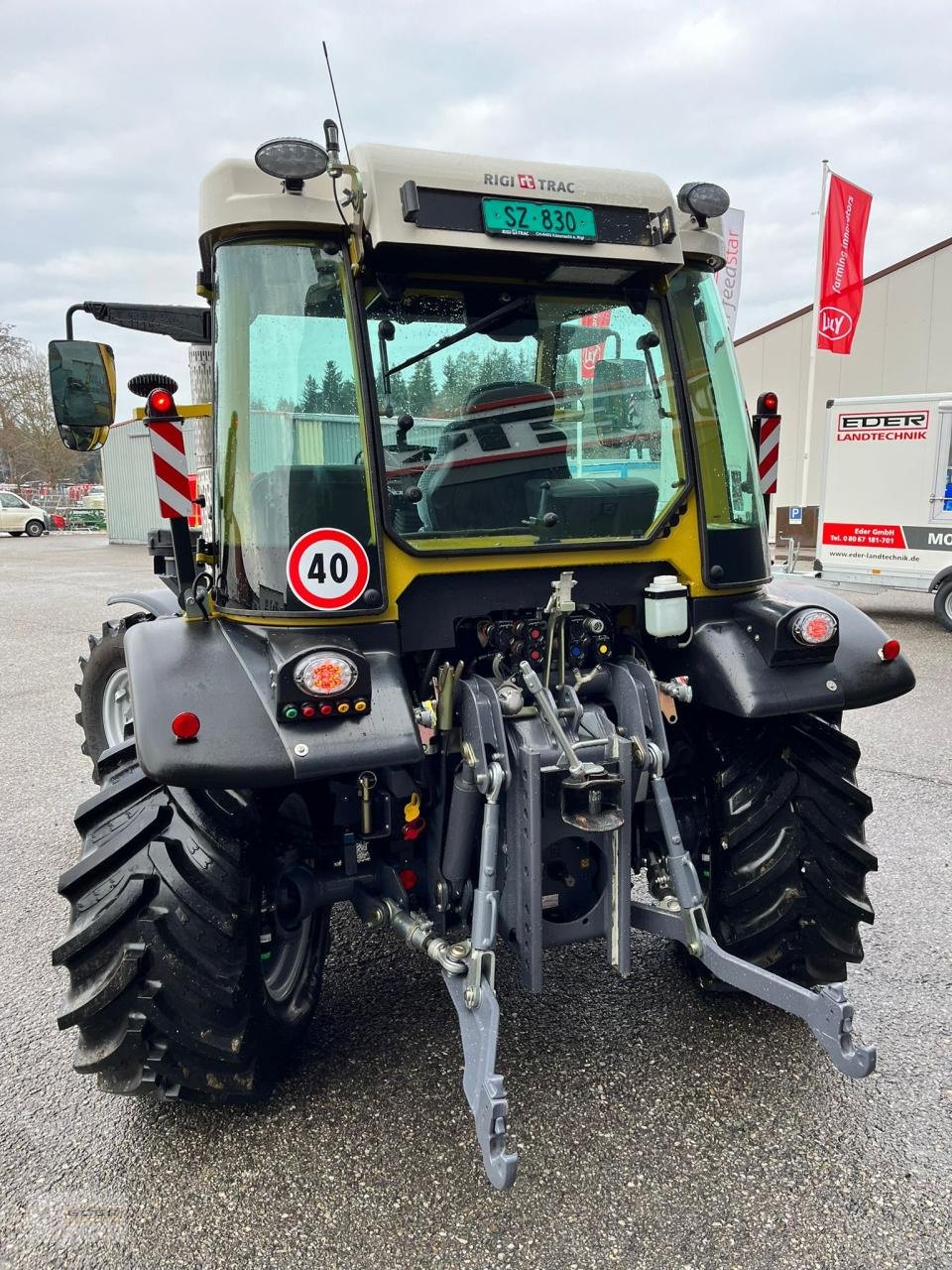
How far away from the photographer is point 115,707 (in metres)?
4.79

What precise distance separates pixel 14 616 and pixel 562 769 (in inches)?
468

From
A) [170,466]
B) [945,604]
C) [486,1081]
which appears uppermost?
[170,466]

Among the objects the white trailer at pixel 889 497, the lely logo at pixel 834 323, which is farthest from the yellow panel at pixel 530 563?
the lely logo at pixel 834 323

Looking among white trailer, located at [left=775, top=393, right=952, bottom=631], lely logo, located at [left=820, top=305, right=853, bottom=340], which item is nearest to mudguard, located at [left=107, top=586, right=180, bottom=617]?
white trailer, located at [left=775, top=393, right=952, bottom=631]

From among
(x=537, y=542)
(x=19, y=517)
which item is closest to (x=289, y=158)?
(x=537, y=542)

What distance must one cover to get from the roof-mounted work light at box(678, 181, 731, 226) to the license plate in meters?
0.39

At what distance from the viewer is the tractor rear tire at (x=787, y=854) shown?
275cm

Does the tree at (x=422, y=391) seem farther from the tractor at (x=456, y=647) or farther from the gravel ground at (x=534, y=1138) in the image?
the gravel ground at (x=534, y=1138)

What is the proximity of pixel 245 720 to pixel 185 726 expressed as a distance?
0.14 metres

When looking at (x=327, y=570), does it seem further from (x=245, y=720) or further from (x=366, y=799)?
(x=366, y=799)

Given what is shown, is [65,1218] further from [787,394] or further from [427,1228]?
[787,394]

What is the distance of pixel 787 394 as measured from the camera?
21703mm

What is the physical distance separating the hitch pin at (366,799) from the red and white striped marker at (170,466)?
0.92m

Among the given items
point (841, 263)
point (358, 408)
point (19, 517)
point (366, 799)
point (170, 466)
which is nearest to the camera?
point (358, 408)
